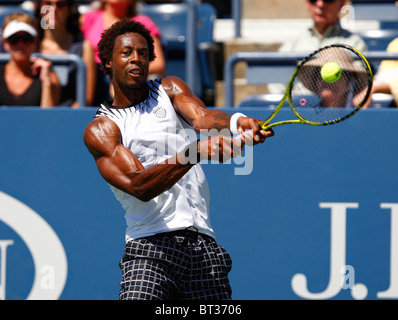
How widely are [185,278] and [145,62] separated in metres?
0.99

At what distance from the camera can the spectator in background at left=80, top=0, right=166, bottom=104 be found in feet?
17.3

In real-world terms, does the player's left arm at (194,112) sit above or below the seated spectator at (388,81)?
below

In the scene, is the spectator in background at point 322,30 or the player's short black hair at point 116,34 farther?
the spectator in background at point 322,30

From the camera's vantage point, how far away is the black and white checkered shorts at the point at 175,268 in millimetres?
3506

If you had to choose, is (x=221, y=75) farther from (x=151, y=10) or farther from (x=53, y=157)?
(x=53, y=157)

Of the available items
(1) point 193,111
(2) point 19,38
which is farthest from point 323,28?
(2) point 19,38

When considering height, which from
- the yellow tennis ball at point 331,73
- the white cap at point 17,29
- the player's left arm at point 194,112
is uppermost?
the white cap at point 17,29

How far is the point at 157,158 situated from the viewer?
3646 millimetres

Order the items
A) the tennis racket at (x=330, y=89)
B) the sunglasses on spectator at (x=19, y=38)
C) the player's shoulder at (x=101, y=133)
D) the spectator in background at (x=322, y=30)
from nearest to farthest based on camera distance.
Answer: the player's shoulder at (x=101, y=133), the tennis racket at (x=330, y=89), the spectator in background at (x=322, y=30), the sunglasses on spectator at (x=19, y=38)

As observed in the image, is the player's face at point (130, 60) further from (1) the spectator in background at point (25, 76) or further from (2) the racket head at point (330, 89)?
(1) the spectator in background at point (25, 76)

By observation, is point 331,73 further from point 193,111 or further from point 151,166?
point 151,166

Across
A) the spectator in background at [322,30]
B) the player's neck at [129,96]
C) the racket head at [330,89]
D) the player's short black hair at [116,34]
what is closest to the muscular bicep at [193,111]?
the player's neck at [129,96]

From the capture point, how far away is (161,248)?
139 inches
